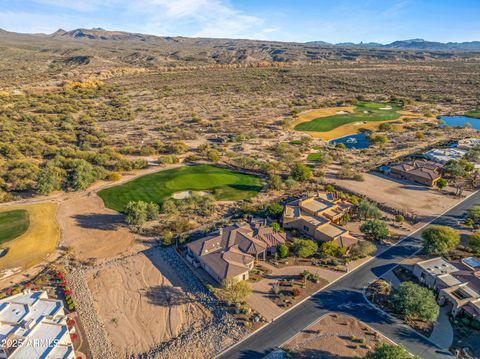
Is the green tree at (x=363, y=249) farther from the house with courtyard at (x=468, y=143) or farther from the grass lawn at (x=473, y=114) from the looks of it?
the grass lawn at (x=473, y=114)

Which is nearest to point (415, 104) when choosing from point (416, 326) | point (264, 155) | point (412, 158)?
point (412, 158)

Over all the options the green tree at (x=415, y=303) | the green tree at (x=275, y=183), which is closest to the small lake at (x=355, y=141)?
the green tree at (x=275, y=183)

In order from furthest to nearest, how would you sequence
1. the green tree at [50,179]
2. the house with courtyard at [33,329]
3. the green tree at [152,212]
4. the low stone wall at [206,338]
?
the green tree at [50,179] < the green tree at [152,212] < the low stone wall at [206,338] < the house with courtyard at [33,329]

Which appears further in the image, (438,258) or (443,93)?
(443,93)

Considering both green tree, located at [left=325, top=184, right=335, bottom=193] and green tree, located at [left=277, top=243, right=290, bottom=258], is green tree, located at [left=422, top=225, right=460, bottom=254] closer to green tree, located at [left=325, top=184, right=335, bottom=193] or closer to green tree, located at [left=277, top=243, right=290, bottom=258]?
green tree, located at [left=277, top=243, right=290, bottom=258]

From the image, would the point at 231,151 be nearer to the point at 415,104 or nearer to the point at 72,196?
the point at 72,196

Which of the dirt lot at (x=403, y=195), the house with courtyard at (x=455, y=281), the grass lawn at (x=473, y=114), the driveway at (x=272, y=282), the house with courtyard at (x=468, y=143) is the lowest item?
the driveway at (x=272, y=282)

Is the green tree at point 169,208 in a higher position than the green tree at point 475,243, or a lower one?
higher
